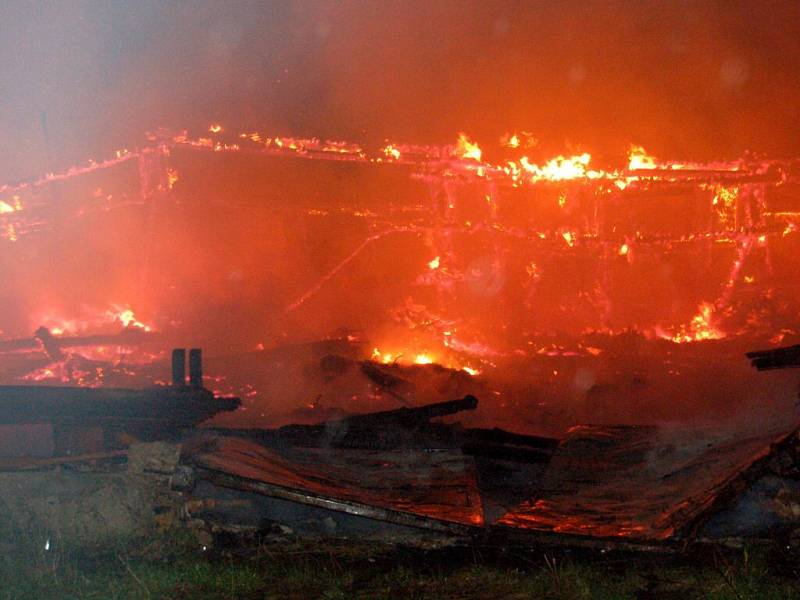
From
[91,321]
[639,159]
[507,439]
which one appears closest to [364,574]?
[507,439]

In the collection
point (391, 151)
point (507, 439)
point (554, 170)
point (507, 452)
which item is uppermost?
point (391, 151)

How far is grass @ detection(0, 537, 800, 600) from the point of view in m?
4.50

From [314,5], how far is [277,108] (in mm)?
1903

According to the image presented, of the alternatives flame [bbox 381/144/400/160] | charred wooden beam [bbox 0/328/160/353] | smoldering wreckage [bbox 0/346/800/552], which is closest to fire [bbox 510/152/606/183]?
flame [bbox 381/144/400/160]

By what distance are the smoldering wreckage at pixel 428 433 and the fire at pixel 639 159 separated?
0.04m

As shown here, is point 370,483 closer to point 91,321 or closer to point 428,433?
point 428,433

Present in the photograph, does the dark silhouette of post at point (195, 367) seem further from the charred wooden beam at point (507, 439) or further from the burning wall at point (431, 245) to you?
the burning wall at point (431, 245)

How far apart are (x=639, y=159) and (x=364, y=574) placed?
10.2 meters

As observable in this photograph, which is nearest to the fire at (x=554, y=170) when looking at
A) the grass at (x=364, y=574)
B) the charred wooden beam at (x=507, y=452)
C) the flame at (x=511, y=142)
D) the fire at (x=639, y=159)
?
the flame at (x=511, y=142)

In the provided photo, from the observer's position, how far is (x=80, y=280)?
1407 centimetres

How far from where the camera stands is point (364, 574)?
4918 millimetres

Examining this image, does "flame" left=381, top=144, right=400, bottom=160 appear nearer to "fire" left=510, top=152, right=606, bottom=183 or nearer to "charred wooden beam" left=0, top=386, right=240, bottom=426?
"fire" left=510, top=152, right=606, bottom=183

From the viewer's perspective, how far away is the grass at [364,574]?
4.50 meters

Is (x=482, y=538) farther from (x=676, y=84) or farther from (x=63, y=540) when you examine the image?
(x=676, y=84)
